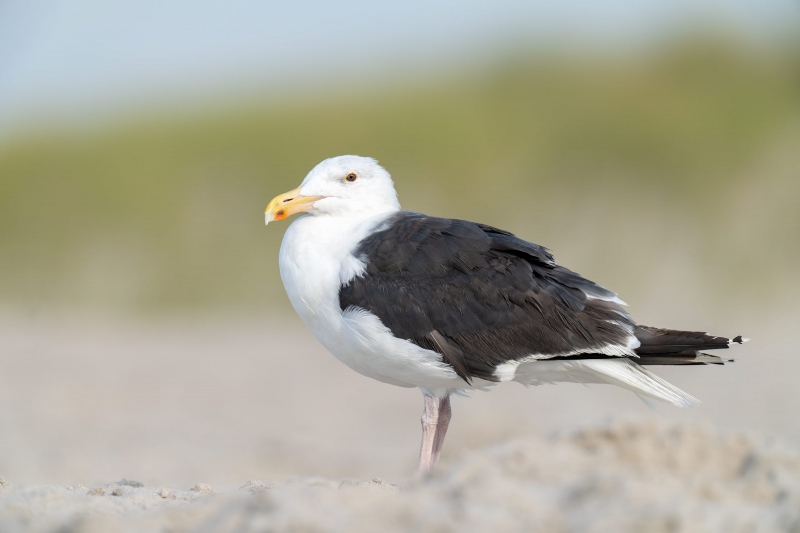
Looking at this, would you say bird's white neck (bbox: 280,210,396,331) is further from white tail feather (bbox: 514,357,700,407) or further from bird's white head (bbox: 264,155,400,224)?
white tail feather (bbox: 514,357,700,407)

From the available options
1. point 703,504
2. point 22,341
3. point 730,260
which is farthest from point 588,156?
point 703,504

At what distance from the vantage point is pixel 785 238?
17.1m

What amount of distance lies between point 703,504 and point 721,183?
14.9 meters

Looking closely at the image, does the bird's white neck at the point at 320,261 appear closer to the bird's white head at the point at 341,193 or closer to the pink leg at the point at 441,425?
the bird's white head at the point at 341,193

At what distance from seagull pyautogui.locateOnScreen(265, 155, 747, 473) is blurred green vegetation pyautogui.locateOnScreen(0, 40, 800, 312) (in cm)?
1107

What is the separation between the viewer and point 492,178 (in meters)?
17.7

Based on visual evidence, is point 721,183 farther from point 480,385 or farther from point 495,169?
point 480,385

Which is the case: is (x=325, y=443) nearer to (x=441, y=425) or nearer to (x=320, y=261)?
(x=441, y=425)

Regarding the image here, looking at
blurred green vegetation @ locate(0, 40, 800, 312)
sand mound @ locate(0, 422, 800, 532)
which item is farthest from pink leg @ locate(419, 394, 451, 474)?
blurred green vegetation @ locate(0, 40, 800, 312)

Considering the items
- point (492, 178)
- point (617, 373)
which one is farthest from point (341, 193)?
point (492, 178)

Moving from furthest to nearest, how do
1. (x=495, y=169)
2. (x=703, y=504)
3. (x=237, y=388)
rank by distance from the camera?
(x=495, y=169) < (x=237, y=388) < (x=703, y=504)

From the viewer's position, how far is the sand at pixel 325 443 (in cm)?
349

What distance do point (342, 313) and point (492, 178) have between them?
1236cm

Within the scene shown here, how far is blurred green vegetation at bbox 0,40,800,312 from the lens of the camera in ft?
56.1
